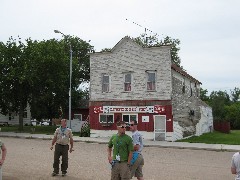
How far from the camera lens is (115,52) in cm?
2905

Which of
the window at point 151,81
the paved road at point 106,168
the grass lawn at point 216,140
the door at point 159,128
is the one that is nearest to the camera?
the paved road at point 106,168

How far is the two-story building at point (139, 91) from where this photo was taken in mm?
26922

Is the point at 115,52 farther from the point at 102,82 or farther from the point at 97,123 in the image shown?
the point at 97,123

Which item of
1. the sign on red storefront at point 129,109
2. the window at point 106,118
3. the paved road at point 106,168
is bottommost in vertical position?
the paved road at point 106,168

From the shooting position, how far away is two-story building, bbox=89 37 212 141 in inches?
1060

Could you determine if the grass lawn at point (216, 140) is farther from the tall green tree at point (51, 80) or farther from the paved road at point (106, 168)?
the tall green tree at point (51, 80)

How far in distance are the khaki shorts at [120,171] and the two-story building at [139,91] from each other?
19.0m

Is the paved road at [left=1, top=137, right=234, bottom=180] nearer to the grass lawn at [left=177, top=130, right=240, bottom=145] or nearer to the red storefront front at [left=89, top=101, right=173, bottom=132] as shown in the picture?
the grass lawn at [left=177, top=130, right=240, bottom=145]

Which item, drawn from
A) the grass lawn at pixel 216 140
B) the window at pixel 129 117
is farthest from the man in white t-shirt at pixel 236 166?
the window at pixel 129 117

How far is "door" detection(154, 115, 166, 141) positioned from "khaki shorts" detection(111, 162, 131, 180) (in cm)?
1915

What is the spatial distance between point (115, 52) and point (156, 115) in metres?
6.29

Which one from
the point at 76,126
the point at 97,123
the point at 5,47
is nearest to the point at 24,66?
the point at 5,47

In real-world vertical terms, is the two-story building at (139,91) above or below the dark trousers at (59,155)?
above

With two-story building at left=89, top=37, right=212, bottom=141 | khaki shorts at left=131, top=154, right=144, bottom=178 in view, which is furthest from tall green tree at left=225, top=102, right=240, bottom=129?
khaki shorts at left=131, top=154, right=144, bottom=178
